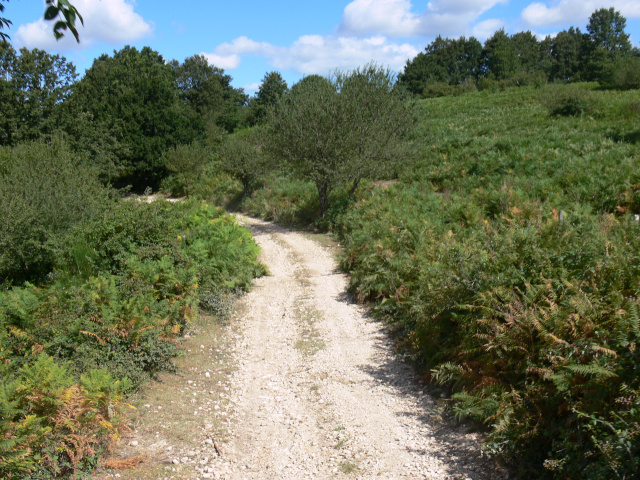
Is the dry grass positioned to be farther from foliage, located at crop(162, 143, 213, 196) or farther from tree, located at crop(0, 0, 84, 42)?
foliage, located at crop(162, 143, 213, 196)

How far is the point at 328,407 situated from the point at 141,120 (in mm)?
35101

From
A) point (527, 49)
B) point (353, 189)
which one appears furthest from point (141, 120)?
point (527, 49)

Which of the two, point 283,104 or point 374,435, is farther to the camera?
point 283,104

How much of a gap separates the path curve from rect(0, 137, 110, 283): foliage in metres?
5.56

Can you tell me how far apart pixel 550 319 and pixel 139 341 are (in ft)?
17.0

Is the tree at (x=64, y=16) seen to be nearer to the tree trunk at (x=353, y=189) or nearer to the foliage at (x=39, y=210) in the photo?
the foliage at (x=39, y=210)

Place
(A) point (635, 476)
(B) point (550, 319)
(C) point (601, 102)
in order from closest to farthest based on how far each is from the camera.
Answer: (A) point (635, 476)
(B) point (550, 319)
(C) point (601, 102)

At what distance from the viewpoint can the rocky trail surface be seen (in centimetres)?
436

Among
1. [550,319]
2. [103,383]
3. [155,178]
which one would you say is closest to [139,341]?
[103,383]

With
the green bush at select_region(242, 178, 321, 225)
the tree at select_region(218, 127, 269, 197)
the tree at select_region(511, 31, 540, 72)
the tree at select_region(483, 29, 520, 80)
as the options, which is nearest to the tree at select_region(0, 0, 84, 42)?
the green bush at select_region(242, 178, 321, 225)

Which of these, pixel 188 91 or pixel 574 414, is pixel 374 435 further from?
Answer: pixel 188 91

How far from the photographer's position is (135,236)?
828 cm

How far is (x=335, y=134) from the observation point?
16.7 metres

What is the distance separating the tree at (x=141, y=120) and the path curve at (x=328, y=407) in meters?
28.7
